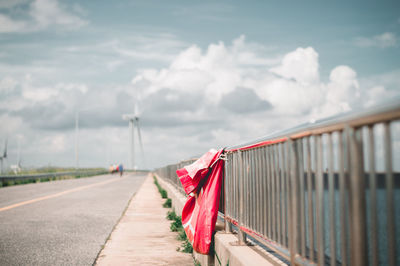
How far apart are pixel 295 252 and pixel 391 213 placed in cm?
135

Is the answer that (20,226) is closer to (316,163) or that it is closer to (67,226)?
(67,226)

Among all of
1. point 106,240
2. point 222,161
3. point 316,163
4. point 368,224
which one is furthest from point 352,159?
point 106,240

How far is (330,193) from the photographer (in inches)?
102

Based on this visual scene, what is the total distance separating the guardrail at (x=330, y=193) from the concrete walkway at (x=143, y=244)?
8.56 feet

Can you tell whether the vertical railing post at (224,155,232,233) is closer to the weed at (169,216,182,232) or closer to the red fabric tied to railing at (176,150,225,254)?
the red fabric tied to railing at (176,150,225,254)

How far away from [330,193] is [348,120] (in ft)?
1.64

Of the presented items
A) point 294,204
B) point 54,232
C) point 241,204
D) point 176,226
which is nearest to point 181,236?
point 176,226

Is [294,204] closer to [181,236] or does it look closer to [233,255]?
[233,255]

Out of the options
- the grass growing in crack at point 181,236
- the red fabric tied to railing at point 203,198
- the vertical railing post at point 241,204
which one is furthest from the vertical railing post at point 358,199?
the grass growing in crack at point 181,236

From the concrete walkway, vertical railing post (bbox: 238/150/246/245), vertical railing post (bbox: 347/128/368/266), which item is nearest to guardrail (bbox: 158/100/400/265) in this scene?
vertical railing post (bbox: 347/128/368/266)

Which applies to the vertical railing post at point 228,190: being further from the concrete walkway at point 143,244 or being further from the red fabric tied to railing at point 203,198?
the concrete walkway at point 143,244

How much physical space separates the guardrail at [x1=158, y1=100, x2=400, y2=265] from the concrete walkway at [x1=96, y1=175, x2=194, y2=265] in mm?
2609

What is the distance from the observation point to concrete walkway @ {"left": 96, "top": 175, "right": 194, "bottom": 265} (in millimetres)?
6496

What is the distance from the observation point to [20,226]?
388 inches
